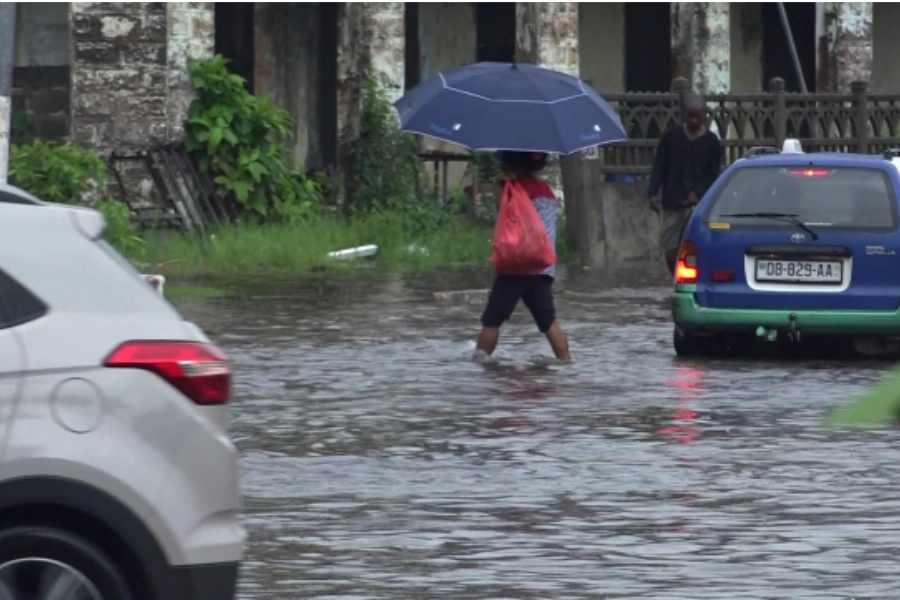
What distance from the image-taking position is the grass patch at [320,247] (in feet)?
76.5

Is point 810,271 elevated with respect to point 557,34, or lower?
lower

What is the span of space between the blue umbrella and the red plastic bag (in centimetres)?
51

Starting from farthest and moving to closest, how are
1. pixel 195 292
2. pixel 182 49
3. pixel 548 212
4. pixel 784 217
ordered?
pixel 182 49 < pixel 195 292 < pixel 548 212 < pixel 784 217

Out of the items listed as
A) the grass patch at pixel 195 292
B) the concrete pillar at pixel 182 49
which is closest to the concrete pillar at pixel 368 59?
the concrete pillar at pixel 182 49

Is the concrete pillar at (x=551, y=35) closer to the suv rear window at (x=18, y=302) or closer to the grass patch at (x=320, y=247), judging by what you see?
the grass patch at (x=320, y=247)

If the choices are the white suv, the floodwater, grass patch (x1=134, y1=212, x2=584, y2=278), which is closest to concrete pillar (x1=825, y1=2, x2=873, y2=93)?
grass patch (x1=134, y1=212, x2=584, y2=278)

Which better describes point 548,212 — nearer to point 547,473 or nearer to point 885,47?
point 547,473

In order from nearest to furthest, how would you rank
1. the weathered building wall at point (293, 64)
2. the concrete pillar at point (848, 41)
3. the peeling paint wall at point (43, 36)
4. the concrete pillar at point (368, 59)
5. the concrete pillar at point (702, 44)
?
1. the concrete pillar at point (368, 59)
2. the peeling paint wall at point (43, 36)
3. the concrete pillar at point (702, 44)
4. the concrete pillar at point (848, 41)
5. the weathered building wall at point (293, 64)

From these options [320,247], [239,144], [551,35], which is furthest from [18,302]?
[551,35]

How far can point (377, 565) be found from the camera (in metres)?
8.37

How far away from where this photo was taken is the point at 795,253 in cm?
1480

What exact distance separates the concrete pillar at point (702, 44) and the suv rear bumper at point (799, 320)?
582 inches

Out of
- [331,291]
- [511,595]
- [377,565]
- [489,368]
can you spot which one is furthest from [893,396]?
[331,291]

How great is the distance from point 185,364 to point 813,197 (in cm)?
953
